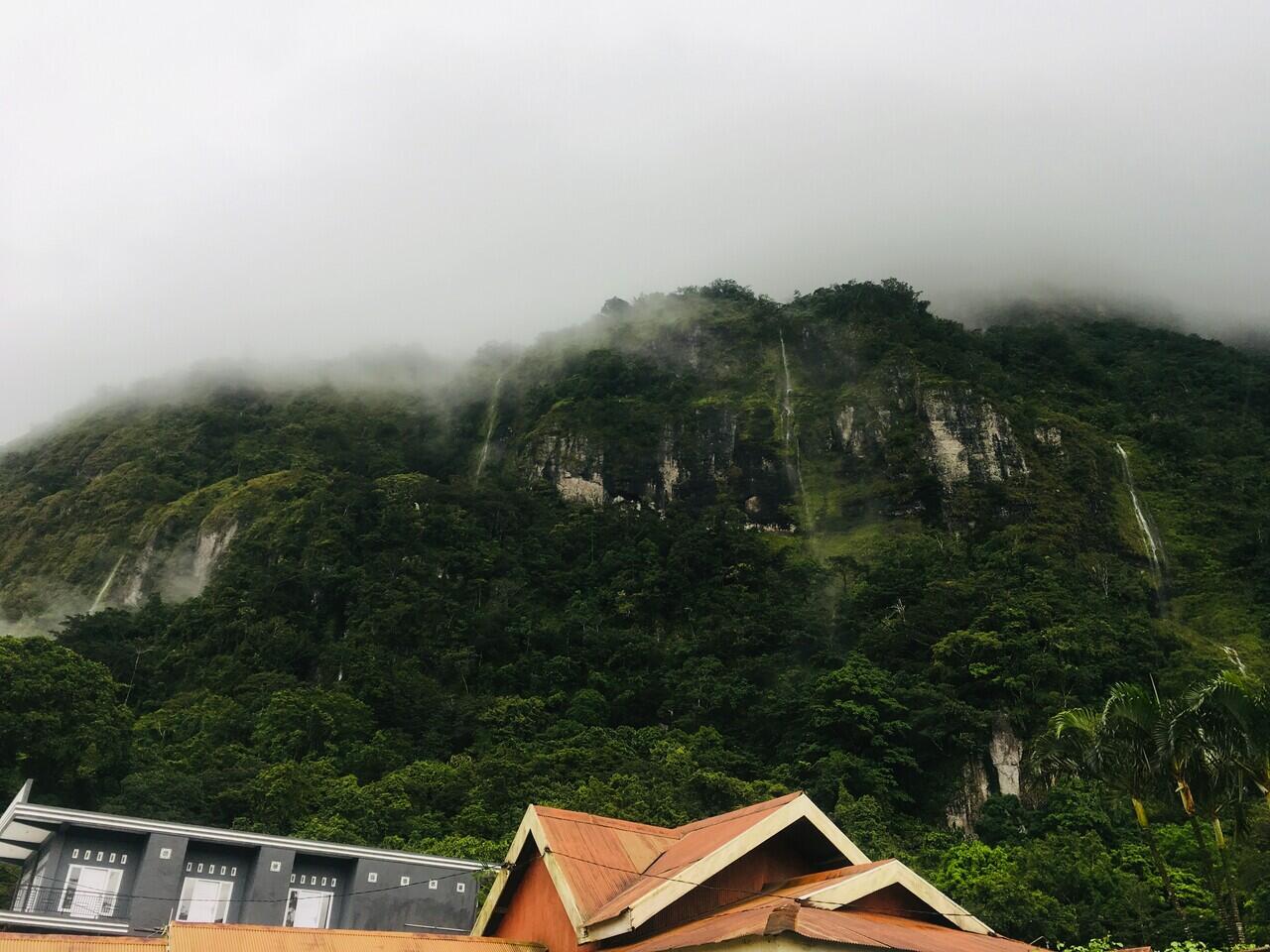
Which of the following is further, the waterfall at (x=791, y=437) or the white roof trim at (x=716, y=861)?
the waterfall at (x=791, y=437)

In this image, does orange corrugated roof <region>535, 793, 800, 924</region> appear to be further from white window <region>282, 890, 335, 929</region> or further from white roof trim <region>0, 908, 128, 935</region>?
white window <region>282, 890, 335, 929</region>

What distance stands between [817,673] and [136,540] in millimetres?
52534

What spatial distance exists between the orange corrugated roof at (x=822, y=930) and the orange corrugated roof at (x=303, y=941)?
125cm

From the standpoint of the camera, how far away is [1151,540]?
224 feet

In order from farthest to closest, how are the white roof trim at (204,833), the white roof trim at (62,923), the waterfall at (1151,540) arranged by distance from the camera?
the waterfall at (1151,540), the white roof trim at (204,833), the white roof trim at (62,923)

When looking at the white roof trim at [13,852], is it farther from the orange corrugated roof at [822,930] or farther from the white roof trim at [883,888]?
the white roof trim at [883,888]

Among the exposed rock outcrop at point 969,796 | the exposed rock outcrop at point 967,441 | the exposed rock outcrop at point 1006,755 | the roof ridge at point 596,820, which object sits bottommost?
the exposed rock outcrop at point 969,796

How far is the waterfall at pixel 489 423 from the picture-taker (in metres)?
91.1

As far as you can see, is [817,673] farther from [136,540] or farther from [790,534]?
[136,540]

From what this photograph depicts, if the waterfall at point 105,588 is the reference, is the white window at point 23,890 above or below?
above

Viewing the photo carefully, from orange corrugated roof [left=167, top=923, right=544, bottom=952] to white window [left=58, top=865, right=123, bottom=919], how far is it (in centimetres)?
2084

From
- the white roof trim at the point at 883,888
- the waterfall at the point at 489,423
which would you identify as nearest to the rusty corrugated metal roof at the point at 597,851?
the white roof trim at the point at 883,888

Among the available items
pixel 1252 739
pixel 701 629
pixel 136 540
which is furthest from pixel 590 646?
pixel 1252 739

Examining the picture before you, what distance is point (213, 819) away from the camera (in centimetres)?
3291
